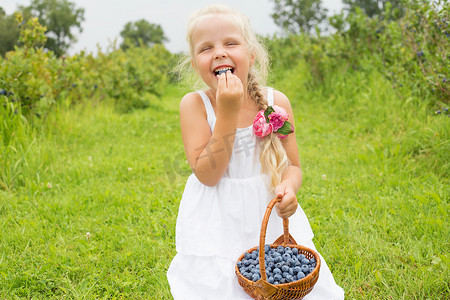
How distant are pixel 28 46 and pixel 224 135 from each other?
14.2 ft

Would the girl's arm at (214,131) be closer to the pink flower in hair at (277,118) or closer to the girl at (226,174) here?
the girl at (226,174)

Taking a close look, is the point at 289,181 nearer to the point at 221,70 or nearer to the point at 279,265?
the point at 279,265

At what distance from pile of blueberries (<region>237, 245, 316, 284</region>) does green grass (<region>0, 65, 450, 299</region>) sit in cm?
60

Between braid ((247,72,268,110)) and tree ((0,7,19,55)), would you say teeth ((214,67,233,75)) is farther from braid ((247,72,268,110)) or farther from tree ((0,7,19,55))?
tree ((0,7,19,55))

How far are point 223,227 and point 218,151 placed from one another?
362 millimetres

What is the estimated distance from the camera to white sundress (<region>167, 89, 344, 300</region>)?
5.59ft

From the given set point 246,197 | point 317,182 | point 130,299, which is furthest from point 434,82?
point 130,299

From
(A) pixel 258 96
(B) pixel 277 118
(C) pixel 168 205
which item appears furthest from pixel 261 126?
(C) pixel 168 205

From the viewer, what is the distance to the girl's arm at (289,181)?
161 centimetres

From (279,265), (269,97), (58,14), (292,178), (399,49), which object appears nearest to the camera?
(279,265)

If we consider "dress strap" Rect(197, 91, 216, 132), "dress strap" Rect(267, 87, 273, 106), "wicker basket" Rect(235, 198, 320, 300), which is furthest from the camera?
"dress strap" Rect(267, 87, 273, 106)

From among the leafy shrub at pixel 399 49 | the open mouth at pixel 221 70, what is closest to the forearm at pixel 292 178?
the open mouth at pixel 221 70

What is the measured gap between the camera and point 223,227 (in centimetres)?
174

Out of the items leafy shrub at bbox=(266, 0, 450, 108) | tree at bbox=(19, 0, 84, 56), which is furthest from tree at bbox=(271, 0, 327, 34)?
leafy shrub at bbox=(266, 0, 450, 108)
